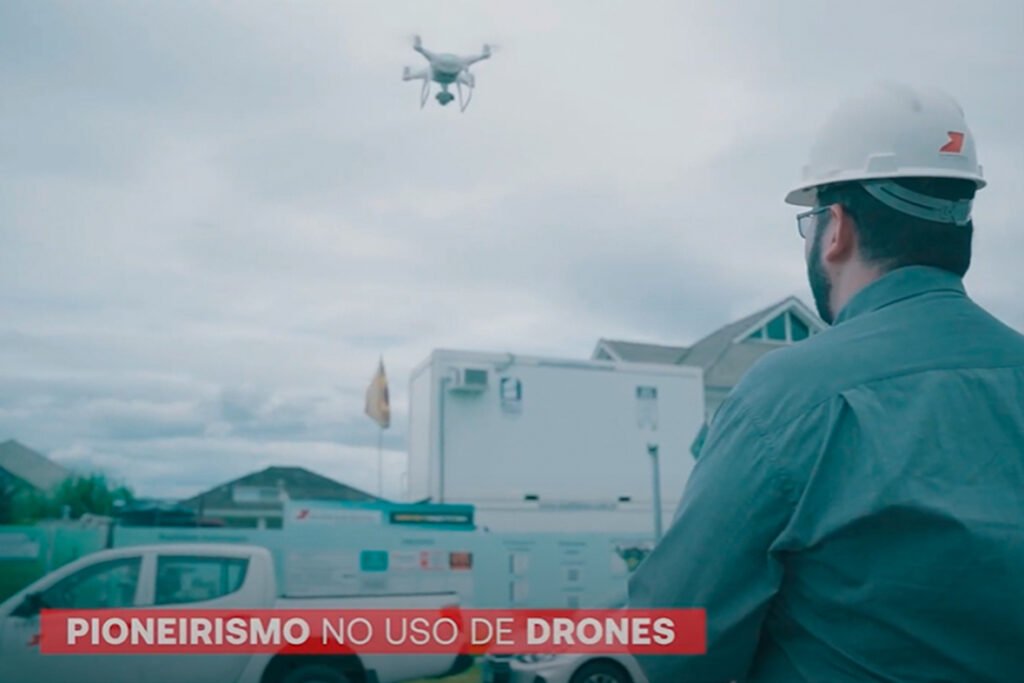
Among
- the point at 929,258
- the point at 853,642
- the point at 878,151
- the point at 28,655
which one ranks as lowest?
the point at 28,655

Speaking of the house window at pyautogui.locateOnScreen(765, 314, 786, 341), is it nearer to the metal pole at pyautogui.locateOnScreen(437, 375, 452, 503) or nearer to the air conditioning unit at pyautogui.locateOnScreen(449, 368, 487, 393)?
the air conditioning unit at pyautogui.locateOnScreen(449, 368, 487, 393)

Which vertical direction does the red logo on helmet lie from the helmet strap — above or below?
above

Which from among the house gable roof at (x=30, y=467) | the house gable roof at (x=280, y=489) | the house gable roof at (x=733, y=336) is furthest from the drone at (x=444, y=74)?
the house gable roof at (x=280, y=489)

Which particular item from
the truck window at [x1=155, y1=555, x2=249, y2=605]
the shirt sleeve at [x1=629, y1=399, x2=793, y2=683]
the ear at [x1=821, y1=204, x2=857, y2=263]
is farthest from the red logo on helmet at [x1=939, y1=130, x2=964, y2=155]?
the truck window at [x1=155, y1=555, x2=249, y2=605]

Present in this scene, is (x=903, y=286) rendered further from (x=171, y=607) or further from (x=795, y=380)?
(x=171, y=607)

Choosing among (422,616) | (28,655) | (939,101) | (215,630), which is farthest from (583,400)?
(939,101)

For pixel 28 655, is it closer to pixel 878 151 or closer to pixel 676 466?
pixel 878 151
